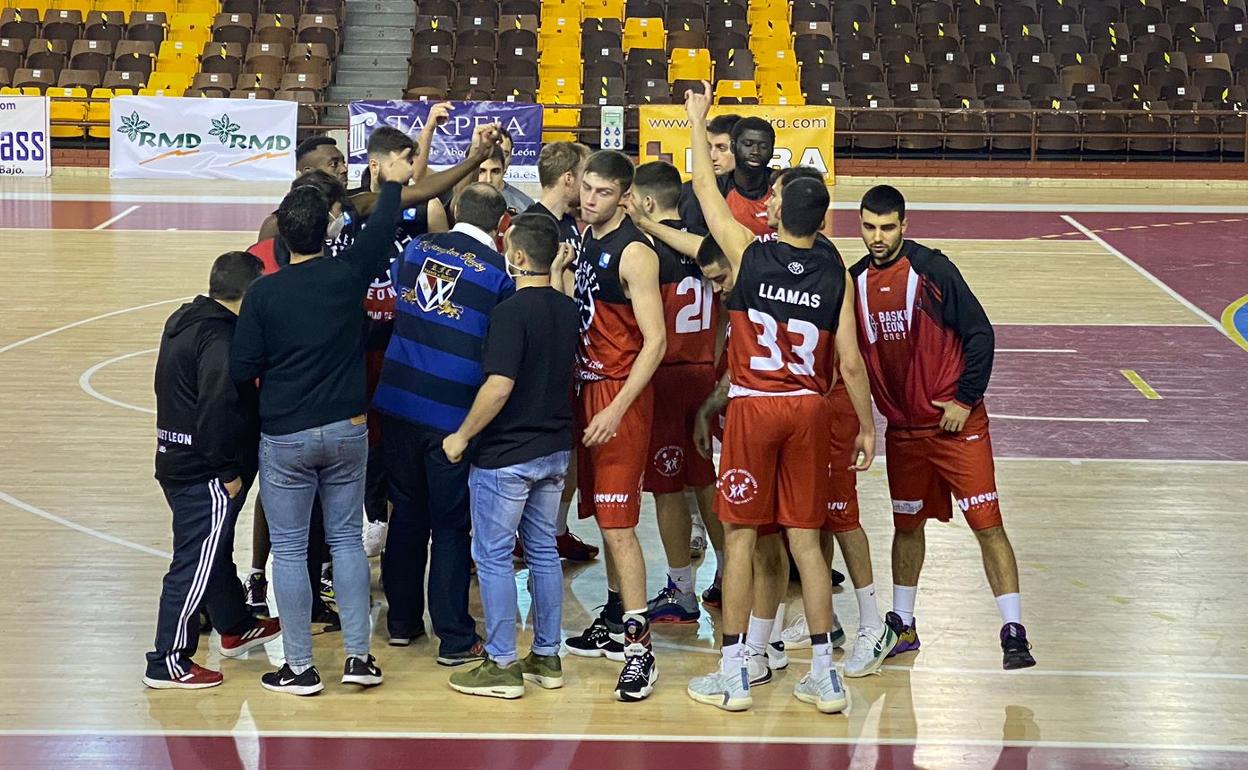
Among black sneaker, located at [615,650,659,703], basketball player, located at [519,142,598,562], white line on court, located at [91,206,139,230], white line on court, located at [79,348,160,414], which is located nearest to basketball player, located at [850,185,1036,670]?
black sneaker, located at [615,650,659,703]

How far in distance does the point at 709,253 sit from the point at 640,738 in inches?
80.1

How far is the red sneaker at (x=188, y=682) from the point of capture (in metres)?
5.77

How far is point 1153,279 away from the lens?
16.2 m

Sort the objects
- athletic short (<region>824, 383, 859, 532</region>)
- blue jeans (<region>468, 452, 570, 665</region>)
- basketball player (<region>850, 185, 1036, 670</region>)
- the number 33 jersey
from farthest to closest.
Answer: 1. athletic short (<region>824, 383, 859, 532</region>)
2. basketball player (<region>850, 185, 1036, 670</region>)
3. blue jeans (<region>468, 452, 570, 665</region>)
4. the number 33 jersey

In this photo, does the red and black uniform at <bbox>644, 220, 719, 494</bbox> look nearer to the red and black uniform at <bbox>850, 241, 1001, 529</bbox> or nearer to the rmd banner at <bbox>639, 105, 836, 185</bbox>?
the red and black uniform at <bbox>850, 241, 1001, 529</bbox>

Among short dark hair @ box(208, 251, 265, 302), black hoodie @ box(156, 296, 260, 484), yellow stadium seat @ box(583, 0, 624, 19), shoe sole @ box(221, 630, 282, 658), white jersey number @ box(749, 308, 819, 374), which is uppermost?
yellow stadium seat @ box(583, 0, 624, 19)

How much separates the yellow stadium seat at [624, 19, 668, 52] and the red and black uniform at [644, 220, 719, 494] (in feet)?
67.2

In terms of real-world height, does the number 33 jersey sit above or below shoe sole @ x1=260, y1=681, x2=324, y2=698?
above

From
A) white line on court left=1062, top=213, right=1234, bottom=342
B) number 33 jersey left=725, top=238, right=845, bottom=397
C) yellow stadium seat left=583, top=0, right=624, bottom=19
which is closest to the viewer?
number 33 jersey left=725, top=238, right=845, bottom=397

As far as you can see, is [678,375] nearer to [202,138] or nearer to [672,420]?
[672,420]

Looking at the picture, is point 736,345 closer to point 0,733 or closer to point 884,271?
point 884,271

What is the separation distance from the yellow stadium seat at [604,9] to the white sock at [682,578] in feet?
70.3

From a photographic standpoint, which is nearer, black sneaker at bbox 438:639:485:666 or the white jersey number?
the white jersey number

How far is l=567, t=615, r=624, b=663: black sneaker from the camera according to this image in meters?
6.26
